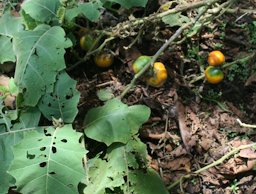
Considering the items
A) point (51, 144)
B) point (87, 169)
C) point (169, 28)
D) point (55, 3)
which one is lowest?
point (87, 169)

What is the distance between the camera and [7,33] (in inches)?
145

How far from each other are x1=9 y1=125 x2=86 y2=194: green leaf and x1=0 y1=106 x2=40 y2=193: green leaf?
144mm

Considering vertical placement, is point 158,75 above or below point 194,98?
above

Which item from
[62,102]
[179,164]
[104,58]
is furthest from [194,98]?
[62,102]

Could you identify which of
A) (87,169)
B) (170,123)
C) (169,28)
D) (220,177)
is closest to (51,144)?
(87,169)

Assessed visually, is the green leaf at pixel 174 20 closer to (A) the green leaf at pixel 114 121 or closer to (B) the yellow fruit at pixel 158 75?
(B) the yellow fruit at pixel 158 75

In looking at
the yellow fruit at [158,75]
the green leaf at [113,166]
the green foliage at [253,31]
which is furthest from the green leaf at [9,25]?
the green foliage at [253,31]

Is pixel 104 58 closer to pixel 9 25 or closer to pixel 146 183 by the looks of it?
pixel 9 25

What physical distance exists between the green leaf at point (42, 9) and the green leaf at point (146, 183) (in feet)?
4.78

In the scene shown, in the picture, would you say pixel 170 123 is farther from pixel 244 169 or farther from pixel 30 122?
pixel 30 122

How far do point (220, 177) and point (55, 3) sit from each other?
190 cm

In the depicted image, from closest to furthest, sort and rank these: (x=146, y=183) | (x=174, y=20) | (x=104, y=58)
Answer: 1. (x=146, y=183)
2. (x=104, y=58)
3. (x=174, y=20)

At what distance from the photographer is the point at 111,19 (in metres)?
4.03

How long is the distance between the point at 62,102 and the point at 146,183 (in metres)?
0.86
